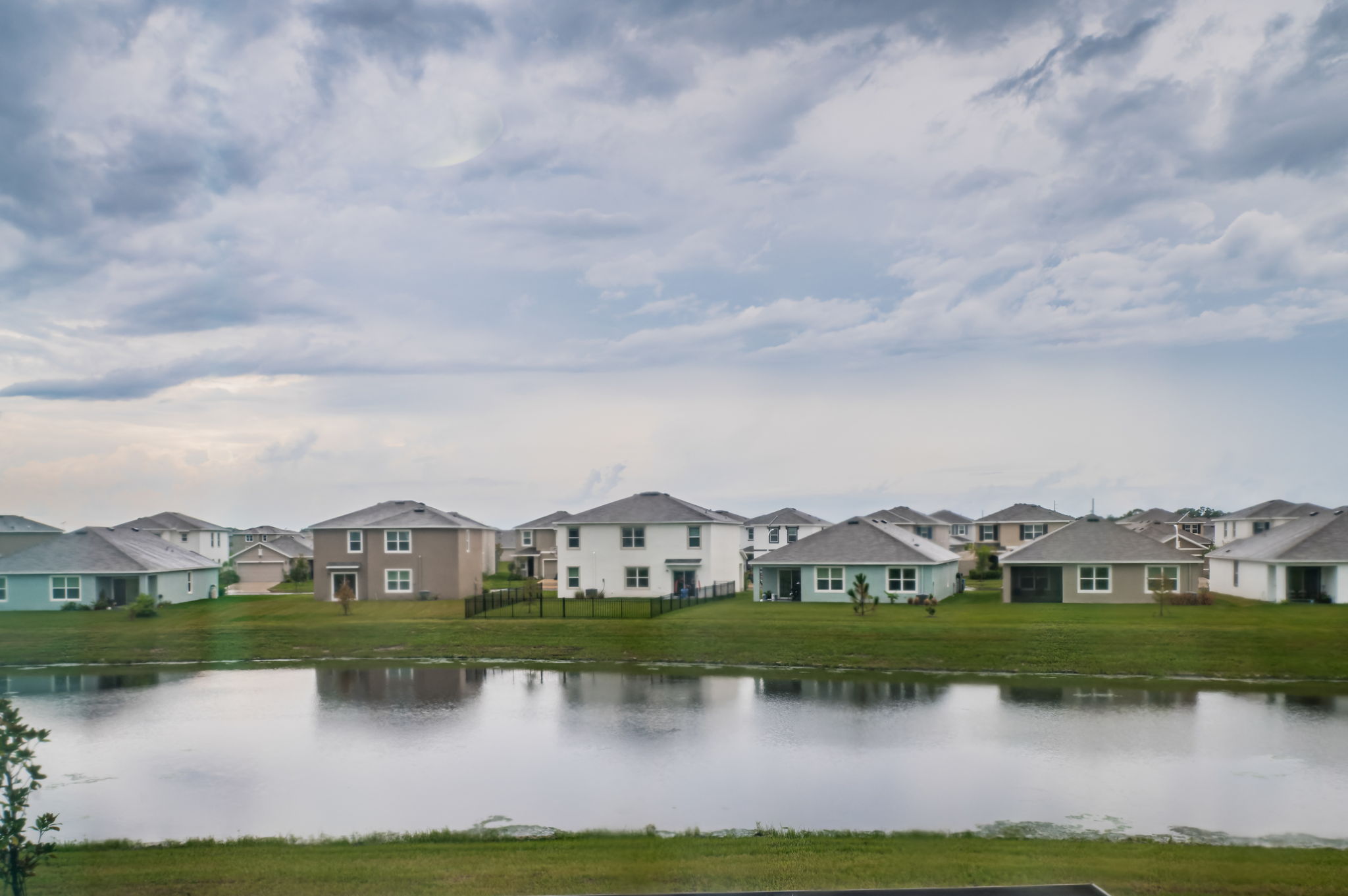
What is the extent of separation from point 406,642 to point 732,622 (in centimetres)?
1359

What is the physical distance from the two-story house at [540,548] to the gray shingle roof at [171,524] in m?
26.6

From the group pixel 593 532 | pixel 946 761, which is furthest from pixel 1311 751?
pixel 593 532

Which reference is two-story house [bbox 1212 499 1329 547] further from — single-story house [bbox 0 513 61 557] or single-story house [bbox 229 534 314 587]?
single-story house [bbox 0 513 61 557]

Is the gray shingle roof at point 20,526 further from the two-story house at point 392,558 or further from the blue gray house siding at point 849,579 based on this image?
the blue gray house siding at point 849,579

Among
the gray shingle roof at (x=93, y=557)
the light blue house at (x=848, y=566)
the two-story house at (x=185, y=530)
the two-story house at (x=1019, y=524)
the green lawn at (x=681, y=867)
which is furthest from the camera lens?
the two-story house at (x=1019, y=524)

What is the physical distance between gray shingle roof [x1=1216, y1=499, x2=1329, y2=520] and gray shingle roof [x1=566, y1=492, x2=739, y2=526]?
5129 cm

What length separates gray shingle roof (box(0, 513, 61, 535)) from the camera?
231ft

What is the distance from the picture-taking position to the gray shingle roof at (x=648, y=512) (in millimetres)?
59438

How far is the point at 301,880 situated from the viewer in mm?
12688

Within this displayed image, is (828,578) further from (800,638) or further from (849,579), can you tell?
(800,638)

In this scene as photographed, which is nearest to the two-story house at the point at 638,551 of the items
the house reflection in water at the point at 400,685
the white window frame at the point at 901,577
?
the white window frame at the point at 901,577

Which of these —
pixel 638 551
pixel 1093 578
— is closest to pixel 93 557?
pixel 638 551

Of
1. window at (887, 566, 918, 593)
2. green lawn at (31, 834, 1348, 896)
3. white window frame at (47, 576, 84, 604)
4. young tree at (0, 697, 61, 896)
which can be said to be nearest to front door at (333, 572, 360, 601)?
white window frame at (47, 576, 84, 604)

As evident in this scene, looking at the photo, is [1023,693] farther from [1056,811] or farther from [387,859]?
[387,859]
